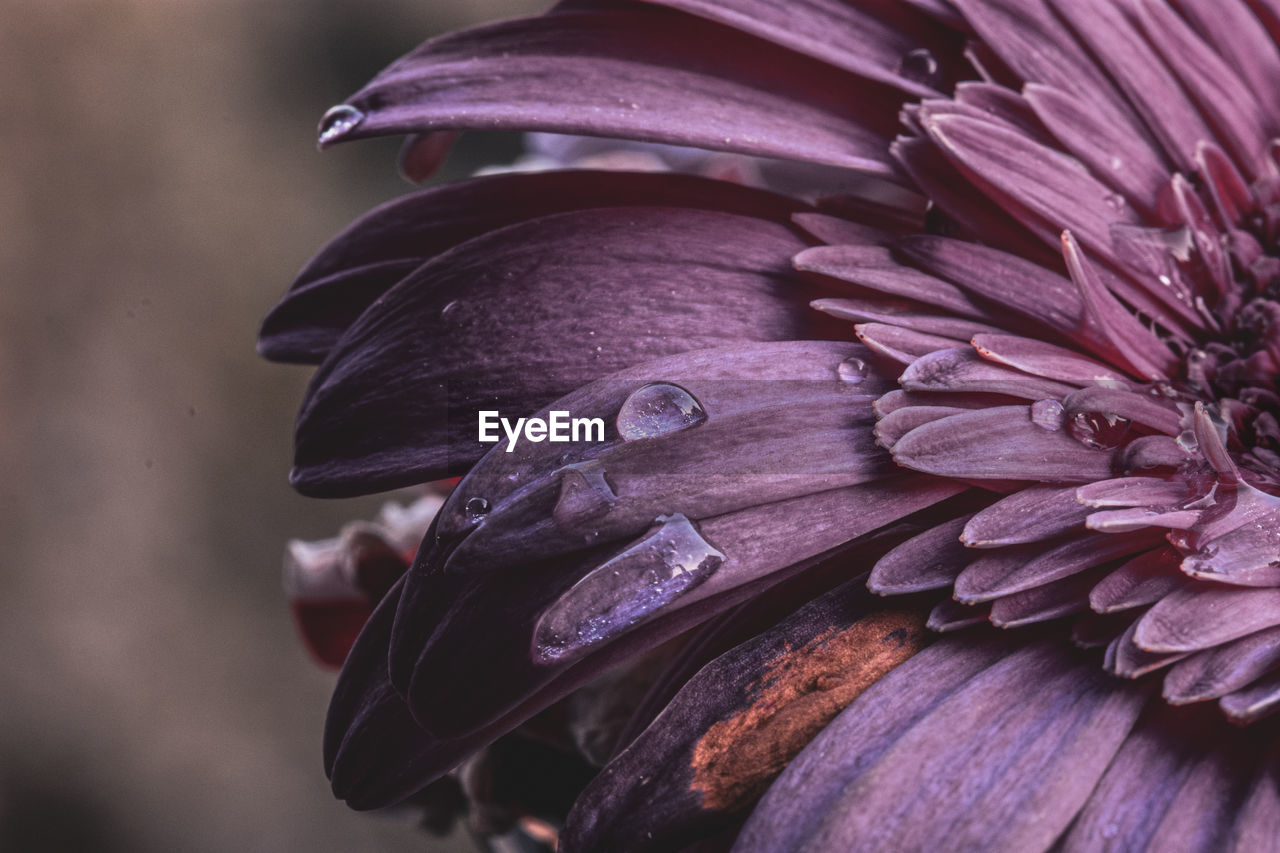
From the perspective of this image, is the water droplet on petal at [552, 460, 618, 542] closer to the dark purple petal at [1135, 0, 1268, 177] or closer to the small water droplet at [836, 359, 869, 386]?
the small water droplet at [836, 359, 869, 386]

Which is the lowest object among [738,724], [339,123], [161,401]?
[161,401]

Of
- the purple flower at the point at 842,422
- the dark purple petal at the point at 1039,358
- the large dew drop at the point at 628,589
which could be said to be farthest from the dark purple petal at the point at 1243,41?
the large dew drop at the point at 628,589

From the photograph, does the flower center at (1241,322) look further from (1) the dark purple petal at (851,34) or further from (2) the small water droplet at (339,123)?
(2) the small water droplet at (339,123)

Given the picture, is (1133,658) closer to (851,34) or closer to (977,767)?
(977,767)

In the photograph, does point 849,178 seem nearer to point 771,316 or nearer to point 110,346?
point 771,316

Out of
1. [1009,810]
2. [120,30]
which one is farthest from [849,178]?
[120,30]

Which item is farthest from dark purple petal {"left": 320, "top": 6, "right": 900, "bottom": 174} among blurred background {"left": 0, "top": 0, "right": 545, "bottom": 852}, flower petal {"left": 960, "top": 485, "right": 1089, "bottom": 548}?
blurred background {"left": 0, "top": 0, "right": 545, "bottom": 852}

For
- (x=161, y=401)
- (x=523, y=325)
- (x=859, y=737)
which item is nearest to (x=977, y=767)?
(x=859, y=737)
